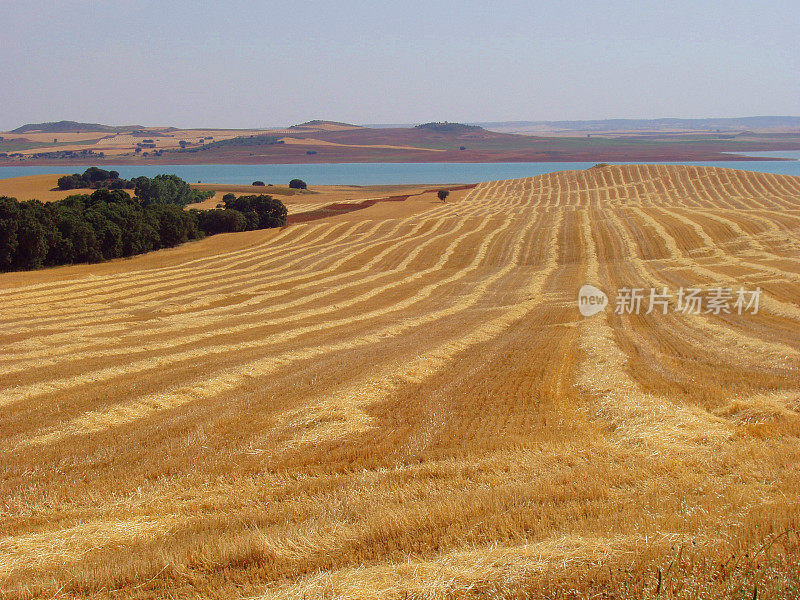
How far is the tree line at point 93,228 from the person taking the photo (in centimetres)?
4531

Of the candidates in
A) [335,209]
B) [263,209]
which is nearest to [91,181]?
[335,209]

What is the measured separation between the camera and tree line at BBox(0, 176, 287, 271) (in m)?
45.3

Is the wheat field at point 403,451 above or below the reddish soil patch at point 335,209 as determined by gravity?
below

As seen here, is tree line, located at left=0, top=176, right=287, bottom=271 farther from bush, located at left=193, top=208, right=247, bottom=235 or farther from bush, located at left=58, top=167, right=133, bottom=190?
bush, located at left=58, top=167, right=133, bottom=190

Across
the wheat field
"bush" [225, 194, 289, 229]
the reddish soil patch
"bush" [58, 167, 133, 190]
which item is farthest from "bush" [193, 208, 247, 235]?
"bush" [58, 167, 133, 190]

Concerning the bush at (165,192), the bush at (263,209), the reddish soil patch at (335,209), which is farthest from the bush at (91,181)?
the bush at (263,209)

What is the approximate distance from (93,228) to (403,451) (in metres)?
49.0

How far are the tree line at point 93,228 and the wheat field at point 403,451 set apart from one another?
18993 millimetres

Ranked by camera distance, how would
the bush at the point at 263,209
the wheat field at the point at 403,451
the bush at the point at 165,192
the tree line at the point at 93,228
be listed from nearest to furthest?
1. the wheat field at the point at 403,451
2. the tree line at the point at 93,228
3. the bush at the point at 263,209
4. the bush at the point at 165,192

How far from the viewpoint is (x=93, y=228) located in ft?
165

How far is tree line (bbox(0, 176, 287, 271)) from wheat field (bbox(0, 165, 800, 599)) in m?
19.0

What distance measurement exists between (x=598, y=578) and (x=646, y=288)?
2717 centimetres

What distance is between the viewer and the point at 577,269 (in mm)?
38562

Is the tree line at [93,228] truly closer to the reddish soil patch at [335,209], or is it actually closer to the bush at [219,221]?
the bush at [219,221]
